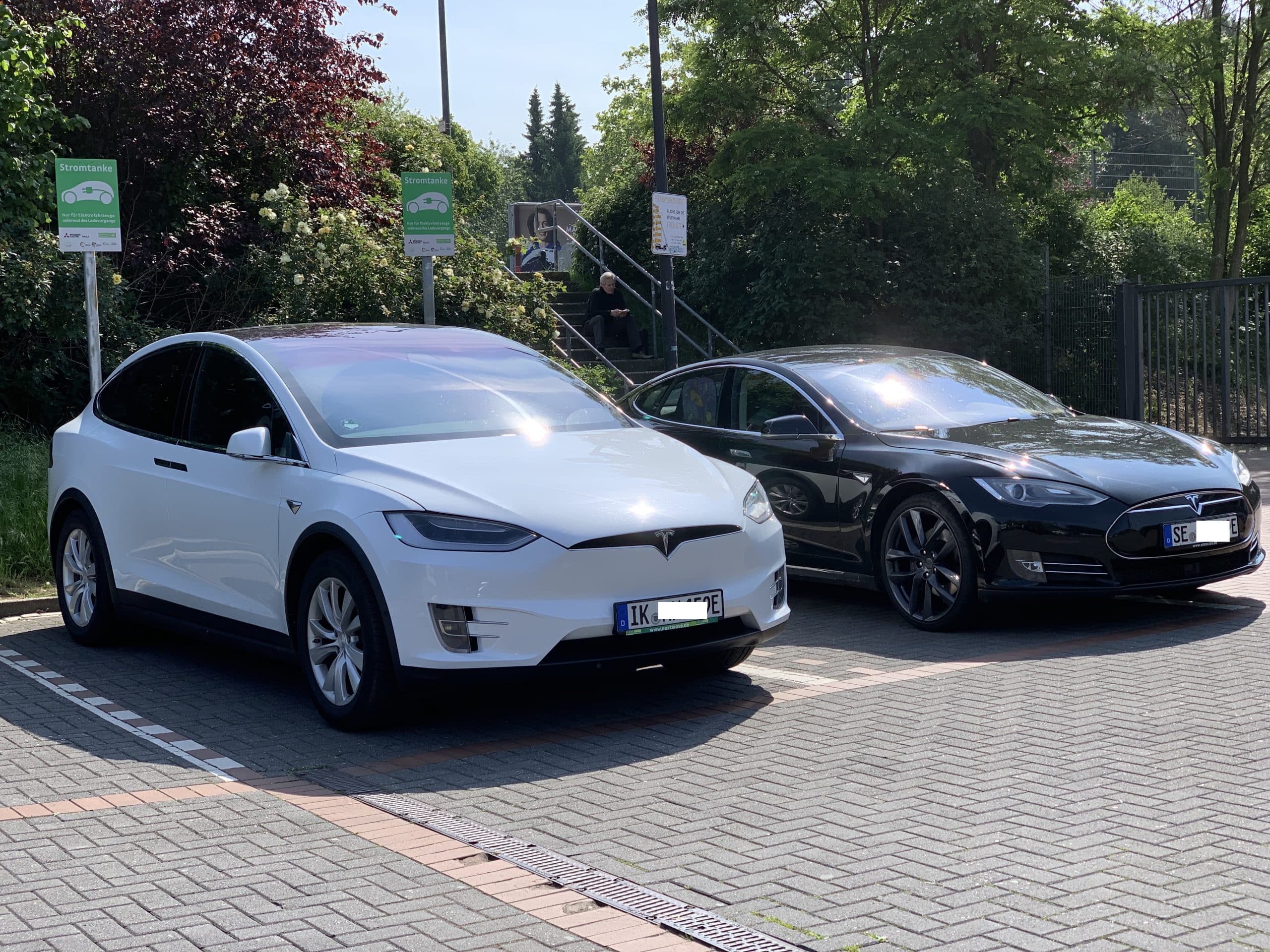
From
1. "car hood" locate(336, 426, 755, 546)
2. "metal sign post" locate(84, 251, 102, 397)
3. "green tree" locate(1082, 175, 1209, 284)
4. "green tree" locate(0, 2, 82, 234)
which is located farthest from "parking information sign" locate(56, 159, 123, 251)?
"green tree" locate(1082, 175, 1209, 284)

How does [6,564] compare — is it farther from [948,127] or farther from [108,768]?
[948,127]

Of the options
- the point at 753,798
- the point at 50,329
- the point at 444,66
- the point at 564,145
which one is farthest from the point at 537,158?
the point at 753,798

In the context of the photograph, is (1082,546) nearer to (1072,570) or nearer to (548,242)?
(1072,570)

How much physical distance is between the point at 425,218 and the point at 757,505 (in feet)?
18.9

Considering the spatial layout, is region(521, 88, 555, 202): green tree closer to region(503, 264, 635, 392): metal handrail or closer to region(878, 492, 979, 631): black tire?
region(503, 264, 635, 392): metal handrail

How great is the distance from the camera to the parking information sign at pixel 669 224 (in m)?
A: 18.4

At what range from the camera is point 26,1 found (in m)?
17.3

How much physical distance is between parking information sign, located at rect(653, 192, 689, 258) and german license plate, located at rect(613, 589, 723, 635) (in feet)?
41.2

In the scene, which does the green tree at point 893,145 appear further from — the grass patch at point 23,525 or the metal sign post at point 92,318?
the metal sign post at point 92,318

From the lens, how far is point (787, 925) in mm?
3906

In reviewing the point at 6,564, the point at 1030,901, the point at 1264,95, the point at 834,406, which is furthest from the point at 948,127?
the point at 1030,901

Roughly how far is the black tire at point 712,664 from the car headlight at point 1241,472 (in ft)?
10.4

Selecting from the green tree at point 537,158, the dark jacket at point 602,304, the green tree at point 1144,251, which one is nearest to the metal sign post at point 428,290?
the dark jacket at point 602,304

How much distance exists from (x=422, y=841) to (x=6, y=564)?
626 centimetres
